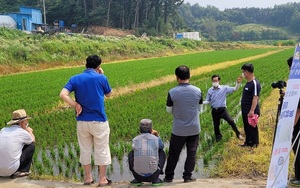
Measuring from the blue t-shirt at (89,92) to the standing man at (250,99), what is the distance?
2.62 metres

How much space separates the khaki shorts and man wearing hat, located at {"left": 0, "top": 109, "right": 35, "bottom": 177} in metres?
0.87

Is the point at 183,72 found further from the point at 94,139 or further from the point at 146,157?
the point at 94,139

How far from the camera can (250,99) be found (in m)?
6.03

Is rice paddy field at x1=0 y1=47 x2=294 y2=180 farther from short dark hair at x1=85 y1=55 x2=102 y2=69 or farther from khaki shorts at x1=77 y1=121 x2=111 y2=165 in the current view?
short dark hair at x1=85 y1=55 x2=102 y2=69

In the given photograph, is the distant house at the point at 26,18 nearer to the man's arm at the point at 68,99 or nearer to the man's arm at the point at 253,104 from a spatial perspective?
the man's arm at the point at 253,104

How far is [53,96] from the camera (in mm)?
13297

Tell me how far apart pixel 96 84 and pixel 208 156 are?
267cm

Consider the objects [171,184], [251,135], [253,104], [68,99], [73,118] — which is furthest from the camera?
[73,118]

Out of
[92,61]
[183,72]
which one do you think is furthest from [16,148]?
[183,72]

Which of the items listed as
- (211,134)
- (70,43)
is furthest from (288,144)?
(70,43)

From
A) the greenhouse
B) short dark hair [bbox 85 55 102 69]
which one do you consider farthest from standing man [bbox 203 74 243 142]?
the greenhouse

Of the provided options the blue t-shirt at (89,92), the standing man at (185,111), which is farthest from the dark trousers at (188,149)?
the blue t-shirt at (89,92)

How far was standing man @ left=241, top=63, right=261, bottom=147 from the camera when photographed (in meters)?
5.87

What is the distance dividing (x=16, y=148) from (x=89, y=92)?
131 cm
